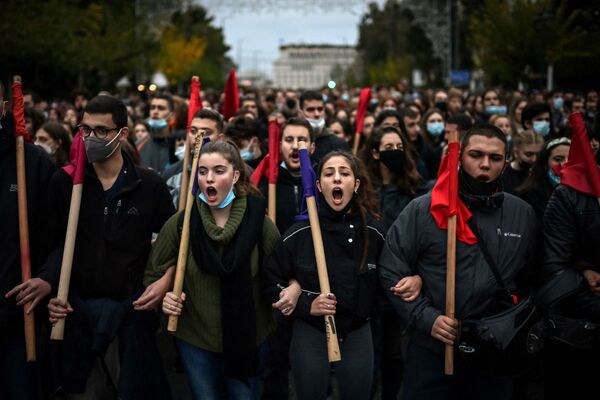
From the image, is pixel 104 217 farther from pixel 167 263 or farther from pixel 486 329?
pixel 486 329

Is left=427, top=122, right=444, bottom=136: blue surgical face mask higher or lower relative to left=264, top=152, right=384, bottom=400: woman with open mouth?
higher

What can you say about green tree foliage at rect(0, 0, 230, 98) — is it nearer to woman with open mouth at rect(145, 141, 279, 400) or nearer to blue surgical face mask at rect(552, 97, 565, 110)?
blue surgical face mask at rect(552, 97, 565, 110)

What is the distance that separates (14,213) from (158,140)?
4647 millimetres

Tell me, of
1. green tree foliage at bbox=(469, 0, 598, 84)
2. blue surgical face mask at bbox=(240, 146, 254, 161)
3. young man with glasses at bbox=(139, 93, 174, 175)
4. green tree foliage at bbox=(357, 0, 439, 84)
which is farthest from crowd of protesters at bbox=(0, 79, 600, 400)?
green tree foliage at bbox=(357, 0, 439, 84)

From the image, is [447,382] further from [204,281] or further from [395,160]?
[395,160]

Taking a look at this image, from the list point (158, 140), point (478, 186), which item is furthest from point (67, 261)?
point (158, 140)

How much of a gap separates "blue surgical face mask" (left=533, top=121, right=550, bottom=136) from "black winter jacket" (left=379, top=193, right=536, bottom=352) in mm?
4652

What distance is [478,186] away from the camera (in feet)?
15.2

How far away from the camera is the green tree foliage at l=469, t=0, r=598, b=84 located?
23125 mm

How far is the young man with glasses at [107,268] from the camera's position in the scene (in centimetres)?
495

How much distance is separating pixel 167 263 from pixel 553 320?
2.12 meters

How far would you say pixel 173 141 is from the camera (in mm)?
8852

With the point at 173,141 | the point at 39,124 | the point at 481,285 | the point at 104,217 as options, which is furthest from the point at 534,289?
the point at 39,124

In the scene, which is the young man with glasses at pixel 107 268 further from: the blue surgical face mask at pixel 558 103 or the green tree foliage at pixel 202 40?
the green tree foliage at pixel 202 40
